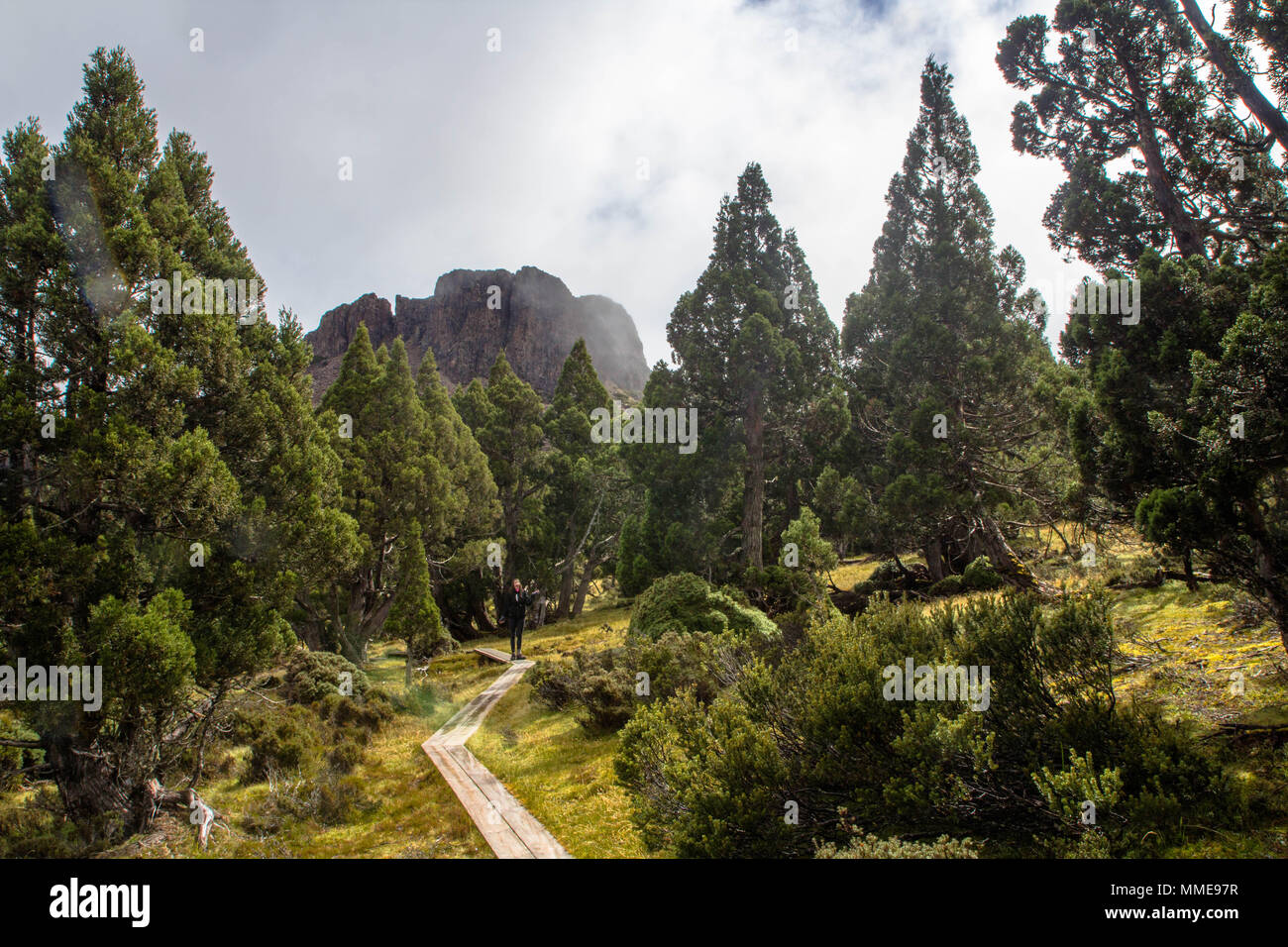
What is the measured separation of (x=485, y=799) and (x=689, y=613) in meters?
6.41

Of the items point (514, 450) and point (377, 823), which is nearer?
point (377, 823)

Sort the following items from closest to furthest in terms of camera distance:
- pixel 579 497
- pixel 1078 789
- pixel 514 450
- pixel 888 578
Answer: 1. pixel 1078 789
2. pixel 888 578
3. pixel 579 497
4. pixel 514 450

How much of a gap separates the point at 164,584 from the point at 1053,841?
8.86 metres

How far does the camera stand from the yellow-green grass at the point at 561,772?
220 inches

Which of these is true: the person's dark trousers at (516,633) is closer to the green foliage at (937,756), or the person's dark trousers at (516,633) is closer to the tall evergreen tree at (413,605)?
the tall evergreen tree at (413,605)

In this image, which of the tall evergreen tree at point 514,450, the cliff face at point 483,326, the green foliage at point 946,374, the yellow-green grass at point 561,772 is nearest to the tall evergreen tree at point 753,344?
the green foliage at point 946,374

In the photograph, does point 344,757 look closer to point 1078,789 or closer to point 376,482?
point 1078,789

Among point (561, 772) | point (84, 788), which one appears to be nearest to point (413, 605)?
point (84, 788)

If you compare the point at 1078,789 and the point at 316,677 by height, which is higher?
the point at 1078,789

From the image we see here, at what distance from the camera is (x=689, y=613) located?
1230 cm

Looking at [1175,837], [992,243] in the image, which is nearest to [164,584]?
[1175,837]

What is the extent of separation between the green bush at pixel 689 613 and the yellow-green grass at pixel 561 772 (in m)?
2.46

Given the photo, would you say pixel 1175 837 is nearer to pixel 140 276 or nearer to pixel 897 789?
pixel 897 789
